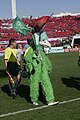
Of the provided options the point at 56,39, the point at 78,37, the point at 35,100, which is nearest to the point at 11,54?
the point at 35,100

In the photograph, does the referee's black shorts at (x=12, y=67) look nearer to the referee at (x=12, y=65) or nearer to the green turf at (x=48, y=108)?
the referee at (x=12, y=65)

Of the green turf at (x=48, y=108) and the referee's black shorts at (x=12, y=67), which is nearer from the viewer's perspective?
the green turf at (x=48, y=108)

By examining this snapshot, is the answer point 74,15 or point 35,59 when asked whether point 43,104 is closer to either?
point 35,59

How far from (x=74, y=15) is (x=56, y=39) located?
2008cm

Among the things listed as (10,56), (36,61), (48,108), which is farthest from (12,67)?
(48,108)

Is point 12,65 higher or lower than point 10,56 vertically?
lower

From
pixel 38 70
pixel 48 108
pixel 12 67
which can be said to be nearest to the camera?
pixel 48 108

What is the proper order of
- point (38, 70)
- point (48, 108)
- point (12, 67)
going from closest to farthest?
1. point (48, 108)
2. point (38, 70)
3. point (12, 67)

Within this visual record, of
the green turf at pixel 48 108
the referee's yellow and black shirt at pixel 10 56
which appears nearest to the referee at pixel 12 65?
the referee's yellow and black shirt at pixel 10 56

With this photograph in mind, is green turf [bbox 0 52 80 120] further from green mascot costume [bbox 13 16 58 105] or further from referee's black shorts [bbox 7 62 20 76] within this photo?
referee's black shorts [bbox 7 62 20 76]

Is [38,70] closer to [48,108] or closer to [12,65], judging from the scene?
[48,108]

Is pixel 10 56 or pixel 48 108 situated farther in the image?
pixel 10 56

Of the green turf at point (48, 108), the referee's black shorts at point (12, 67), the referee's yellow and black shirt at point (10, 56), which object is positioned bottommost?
the green turf at point (48, 108)

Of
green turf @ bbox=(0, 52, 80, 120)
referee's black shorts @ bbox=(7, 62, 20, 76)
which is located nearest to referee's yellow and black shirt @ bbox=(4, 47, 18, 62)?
referee's black shorts @ bbox=(7, 62, 20, 76)
